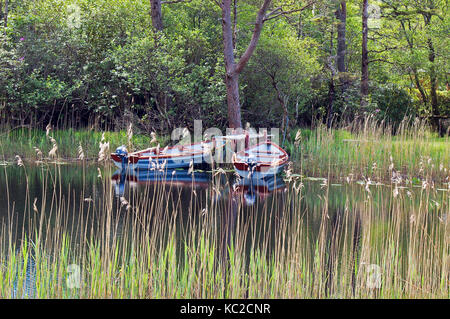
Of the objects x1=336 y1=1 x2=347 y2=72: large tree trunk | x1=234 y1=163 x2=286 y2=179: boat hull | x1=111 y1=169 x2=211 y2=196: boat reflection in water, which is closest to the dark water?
x1=111 y1=169 x2=211 y2=196: boat reflection in water

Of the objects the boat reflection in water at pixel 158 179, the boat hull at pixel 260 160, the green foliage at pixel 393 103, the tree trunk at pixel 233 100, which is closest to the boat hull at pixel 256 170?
the boat hull at pixel 260 160

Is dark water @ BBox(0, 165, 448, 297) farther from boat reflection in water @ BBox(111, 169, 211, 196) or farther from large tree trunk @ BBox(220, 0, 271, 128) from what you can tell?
large tree trunk @ BBox(220, 0, 271, 128)

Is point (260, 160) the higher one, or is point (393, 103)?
point (393, 103)

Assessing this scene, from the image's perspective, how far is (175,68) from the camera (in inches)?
608

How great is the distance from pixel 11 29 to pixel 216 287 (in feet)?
44.1

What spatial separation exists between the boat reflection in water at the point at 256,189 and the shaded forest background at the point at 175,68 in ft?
11.7

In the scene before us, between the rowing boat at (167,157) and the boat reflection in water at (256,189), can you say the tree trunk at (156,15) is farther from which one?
the boat reflection in water at (256,189)

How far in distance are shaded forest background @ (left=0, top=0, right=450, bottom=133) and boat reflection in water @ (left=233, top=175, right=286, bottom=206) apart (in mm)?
3571

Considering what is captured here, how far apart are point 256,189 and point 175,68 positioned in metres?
5.49

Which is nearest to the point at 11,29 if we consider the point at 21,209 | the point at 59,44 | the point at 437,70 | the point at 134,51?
the point at 59,44

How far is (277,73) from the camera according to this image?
615 inches

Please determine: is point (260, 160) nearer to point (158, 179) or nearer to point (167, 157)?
point (167, 157)

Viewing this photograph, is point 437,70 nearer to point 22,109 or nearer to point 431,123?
point 431,123

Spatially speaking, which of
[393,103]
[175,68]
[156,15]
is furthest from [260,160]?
[393,103]
